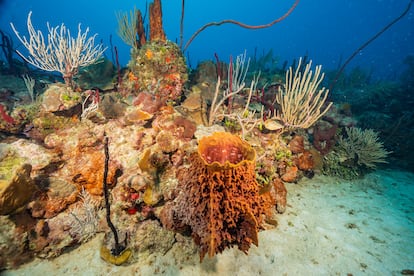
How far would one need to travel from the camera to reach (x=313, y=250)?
287cm

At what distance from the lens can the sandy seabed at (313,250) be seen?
259 cm

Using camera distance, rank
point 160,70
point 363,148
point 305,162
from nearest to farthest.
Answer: point 305,162
point 160,70
point 363,148

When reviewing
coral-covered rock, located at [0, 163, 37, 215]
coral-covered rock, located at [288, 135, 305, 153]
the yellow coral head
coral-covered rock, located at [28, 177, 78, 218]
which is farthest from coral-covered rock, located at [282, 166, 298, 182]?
coral-covered rock, located at [0, 163, 37, 215]

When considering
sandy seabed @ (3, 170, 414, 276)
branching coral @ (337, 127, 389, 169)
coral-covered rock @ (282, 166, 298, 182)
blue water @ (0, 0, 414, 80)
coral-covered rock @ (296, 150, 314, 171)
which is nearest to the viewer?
sandy seabed @ (3, 170, 414, 276)

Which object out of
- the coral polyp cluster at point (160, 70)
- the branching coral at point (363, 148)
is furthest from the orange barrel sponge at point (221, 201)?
the branching coral at point (363, 148)

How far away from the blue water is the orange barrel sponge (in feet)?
212

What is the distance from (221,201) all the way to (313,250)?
179cm

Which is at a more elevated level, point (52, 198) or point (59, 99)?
point (59, 99)

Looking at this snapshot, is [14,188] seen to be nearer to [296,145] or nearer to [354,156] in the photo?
[296,145]

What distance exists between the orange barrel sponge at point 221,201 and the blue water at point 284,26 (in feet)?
212

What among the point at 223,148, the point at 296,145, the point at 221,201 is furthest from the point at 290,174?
the point at 221,201

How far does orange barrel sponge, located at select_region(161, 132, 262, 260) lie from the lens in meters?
2.17

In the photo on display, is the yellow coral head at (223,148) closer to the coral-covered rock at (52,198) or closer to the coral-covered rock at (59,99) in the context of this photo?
the coral-covered rock at (52,198)

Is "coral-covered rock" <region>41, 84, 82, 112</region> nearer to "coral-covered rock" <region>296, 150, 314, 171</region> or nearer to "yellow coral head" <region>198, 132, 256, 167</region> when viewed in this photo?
"yellow coral head" <region>198, 132, 256, 167</region>
